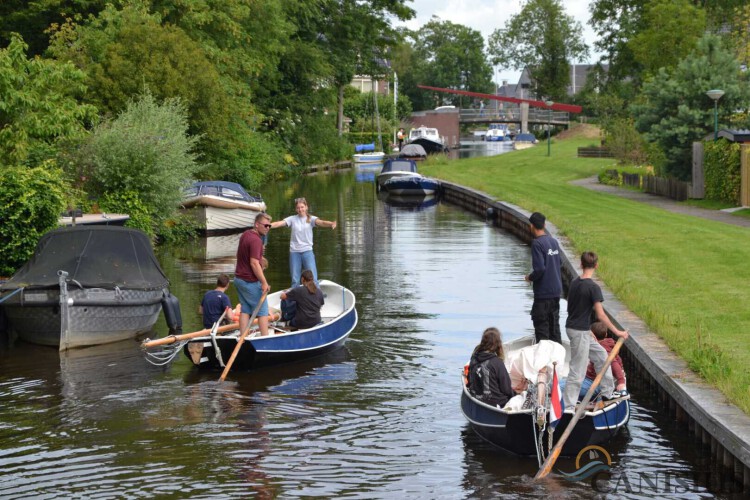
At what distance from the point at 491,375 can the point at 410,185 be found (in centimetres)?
4419

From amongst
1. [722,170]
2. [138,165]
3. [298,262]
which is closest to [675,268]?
[298,262]

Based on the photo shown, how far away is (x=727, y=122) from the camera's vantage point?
4378 centimetres

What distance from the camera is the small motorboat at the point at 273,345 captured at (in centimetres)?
1694

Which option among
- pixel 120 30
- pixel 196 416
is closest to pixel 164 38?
pixel 120 30

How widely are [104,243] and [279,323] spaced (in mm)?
3942

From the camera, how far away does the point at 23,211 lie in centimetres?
2220

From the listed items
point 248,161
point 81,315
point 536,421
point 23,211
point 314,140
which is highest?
point 314,140

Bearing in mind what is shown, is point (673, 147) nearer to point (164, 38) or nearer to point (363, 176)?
point (164, 38)

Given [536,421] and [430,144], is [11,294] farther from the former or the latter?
[430,144]

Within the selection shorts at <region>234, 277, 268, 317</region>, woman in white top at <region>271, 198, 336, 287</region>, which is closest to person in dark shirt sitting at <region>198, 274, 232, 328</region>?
shorts at <region>234, 277, 268, 317</region>

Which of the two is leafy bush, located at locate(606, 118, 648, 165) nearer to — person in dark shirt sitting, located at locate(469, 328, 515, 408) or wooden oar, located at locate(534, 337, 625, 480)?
person in dark shirt sitting, located at locate(469, 328, 515, 408)

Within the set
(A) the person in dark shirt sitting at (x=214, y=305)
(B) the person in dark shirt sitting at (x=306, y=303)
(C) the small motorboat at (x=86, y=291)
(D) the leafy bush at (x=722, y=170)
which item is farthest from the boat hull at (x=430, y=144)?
(A) the person in dark shirt sitting at (x=214, y=305)

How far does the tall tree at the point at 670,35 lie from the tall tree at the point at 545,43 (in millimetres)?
73458

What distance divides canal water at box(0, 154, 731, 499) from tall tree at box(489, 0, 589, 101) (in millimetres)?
116271
